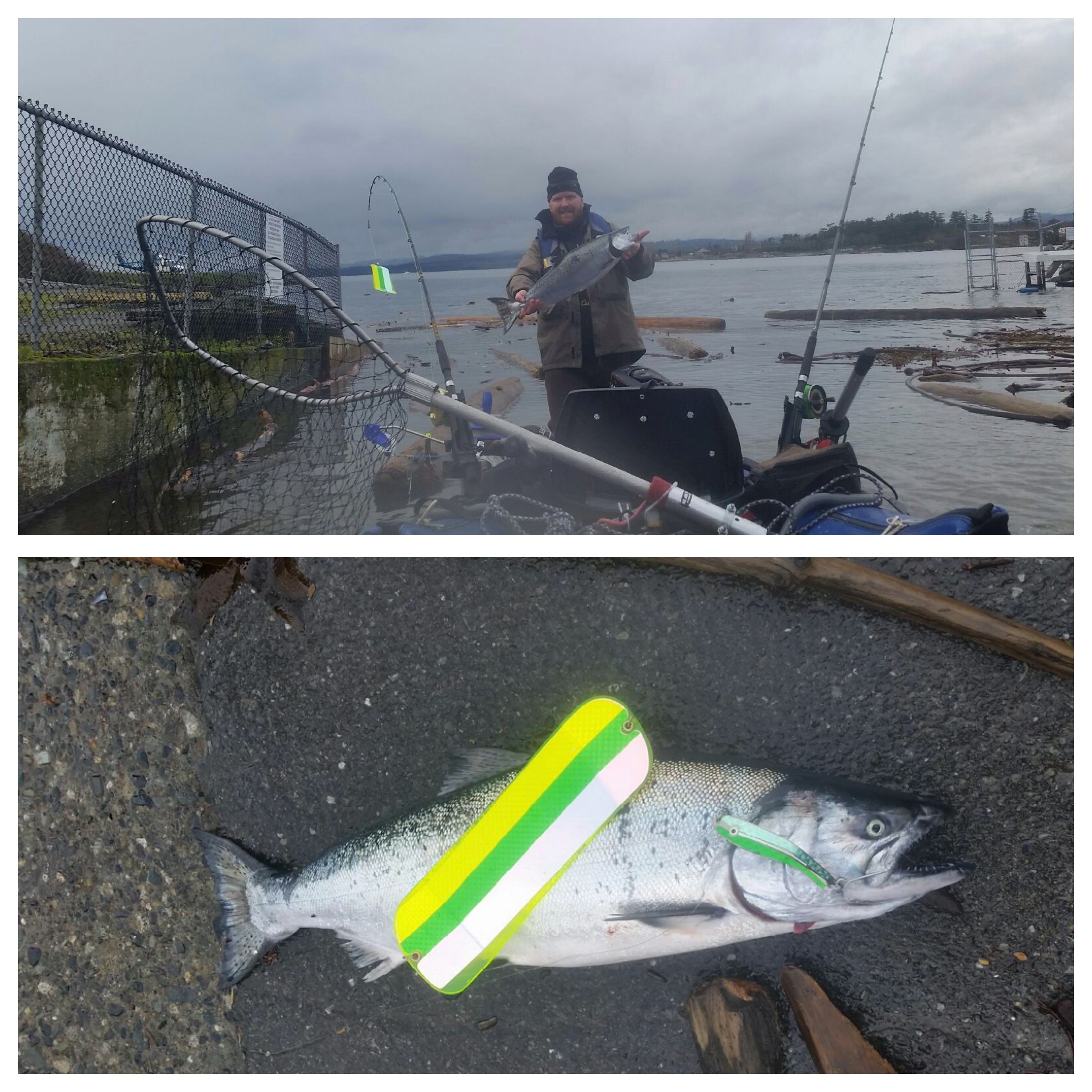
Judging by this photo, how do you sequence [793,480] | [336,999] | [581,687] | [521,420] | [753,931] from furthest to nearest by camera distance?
1. [521,420]
2. [793,480]
3. [336,999]
4. [581,687]
5. [753,931]

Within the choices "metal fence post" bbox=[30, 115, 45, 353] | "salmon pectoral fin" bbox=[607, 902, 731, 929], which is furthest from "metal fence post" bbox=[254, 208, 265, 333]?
"salmon pectoral fin" bbox=[607, 902, 731, 929]

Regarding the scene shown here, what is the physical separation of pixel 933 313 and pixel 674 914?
7.25 meters

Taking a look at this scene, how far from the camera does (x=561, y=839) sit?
3.83ft

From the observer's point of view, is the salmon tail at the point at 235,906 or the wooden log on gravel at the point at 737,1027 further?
the salmon tail at the point at 235,906

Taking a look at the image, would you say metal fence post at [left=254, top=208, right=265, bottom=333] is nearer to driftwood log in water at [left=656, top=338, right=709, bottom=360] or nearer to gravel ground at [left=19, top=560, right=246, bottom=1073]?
gravel ground at [left=19, top=560, right=246, bottom=1073]

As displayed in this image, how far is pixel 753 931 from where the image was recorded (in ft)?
3.85

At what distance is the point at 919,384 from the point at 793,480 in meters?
3.21

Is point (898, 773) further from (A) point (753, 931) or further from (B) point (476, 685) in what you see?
(B) point (476, 685)

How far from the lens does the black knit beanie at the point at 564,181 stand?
2.21 meters

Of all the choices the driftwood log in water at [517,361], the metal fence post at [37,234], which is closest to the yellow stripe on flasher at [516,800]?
the metal fence post at [37,234]

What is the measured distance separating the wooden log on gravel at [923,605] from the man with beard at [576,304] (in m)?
1.22

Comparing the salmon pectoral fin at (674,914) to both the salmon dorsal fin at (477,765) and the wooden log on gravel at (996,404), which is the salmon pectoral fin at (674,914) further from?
the wooden log on gravel at (996,404)

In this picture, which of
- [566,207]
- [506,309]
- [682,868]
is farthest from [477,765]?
[566,207]

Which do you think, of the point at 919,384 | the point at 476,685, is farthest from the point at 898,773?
the point at 919,384
